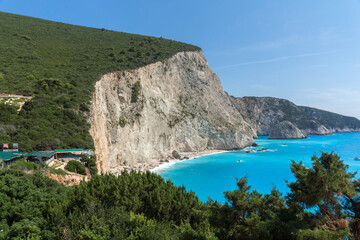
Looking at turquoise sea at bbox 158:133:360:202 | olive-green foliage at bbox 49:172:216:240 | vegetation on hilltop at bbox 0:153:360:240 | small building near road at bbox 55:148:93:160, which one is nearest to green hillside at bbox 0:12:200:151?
small building near road at bbox 55:148:93:160

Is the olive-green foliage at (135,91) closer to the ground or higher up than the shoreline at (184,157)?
higher up

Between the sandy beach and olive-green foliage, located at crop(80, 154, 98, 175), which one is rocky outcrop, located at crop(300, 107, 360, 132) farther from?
olive-green foliage, located at crop(80, 154, 98, 175)

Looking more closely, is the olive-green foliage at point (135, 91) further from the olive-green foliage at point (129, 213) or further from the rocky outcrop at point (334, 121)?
the rocky outcrop at point (334, 121)

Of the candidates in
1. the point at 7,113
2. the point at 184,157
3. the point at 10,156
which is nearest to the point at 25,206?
the point at 10,156

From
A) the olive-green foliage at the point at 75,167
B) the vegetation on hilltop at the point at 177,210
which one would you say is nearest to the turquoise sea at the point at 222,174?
the olive-green foliage at the point at 75,167

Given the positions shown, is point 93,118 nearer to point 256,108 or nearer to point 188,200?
point 188,200

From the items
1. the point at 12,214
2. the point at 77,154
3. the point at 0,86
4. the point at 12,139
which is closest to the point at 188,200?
the point at 12,214

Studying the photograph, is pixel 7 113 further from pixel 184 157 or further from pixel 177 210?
pixel 184 157
